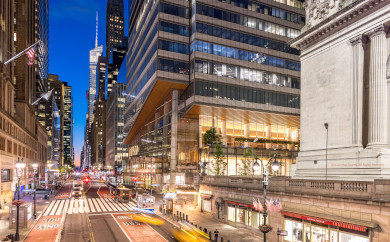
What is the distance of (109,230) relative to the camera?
103 feet

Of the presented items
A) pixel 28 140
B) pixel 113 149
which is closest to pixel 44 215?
pixel 28 140

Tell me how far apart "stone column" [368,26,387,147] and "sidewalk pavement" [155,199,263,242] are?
12.5 m

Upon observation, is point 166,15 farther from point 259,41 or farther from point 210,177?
point 210,177

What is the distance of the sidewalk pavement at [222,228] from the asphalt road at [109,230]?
3.48 meters

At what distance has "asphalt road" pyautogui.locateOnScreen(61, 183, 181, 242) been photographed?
28.2 metres

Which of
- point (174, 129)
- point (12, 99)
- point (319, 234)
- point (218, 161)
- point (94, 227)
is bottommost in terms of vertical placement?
point (94, 227)

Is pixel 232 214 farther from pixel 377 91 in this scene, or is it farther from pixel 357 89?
pixel 377 91

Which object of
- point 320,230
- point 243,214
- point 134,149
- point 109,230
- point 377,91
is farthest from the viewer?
point 134,149

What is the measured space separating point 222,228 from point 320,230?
11.7 meters

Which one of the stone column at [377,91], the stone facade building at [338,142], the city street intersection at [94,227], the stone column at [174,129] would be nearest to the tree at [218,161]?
the stone column at [174,129]

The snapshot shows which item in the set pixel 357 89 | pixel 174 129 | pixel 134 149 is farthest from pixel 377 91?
pixel 134 149

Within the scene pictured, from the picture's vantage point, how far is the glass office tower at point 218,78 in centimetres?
6512

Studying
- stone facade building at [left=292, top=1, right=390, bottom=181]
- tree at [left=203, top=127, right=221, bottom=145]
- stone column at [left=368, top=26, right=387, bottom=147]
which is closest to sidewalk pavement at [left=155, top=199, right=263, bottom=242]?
stone facade building at [left=292, top=1, right=390, bottom=181]

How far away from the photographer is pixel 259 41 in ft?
230
